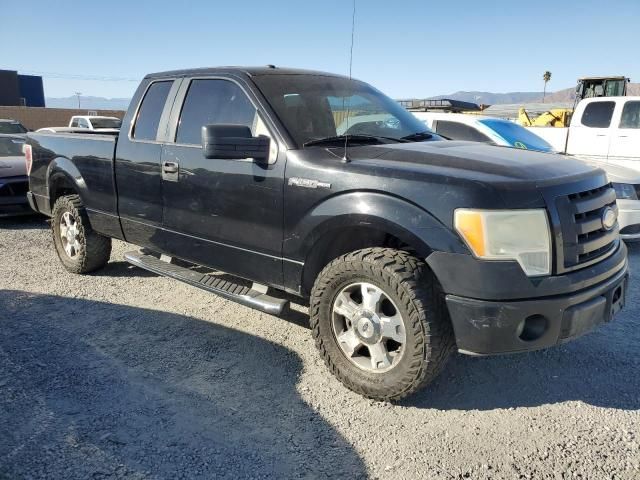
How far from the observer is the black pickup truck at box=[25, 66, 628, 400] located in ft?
8.67

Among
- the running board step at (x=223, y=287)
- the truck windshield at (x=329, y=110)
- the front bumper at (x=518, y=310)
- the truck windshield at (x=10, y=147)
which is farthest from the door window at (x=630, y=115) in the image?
the truck windshield at (x=10, y=147)

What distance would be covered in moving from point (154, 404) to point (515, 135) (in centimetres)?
707

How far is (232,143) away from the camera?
3230mm

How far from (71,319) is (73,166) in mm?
1717

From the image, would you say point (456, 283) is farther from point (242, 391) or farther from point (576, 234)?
point (242, 391)

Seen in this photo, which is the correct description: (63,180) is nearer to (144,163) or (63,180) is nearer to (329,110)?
(144,163)

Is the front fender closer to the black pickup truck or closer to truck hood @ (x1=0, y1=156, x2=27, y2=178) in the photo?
the black pickup truck

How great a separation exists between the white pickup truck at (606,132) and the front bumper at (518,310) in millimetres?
8670

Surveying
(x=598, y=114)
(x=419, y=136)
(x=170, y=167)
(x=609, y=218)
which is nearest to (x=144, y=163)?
(x=170, y=167)

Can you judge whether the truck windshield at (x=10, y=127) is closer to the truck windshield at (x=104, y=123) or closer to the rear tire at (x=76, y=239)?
the truck windshield at (x=104, y=123)

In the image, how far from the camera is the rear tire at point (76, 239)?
5254 millimetres

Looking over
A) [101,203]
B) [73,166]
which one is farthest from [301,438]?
[73,166]

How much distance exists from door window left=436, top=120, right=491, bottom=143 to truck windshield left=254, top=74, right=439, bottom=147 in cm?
408

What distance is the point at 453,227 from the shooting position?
2.66m
